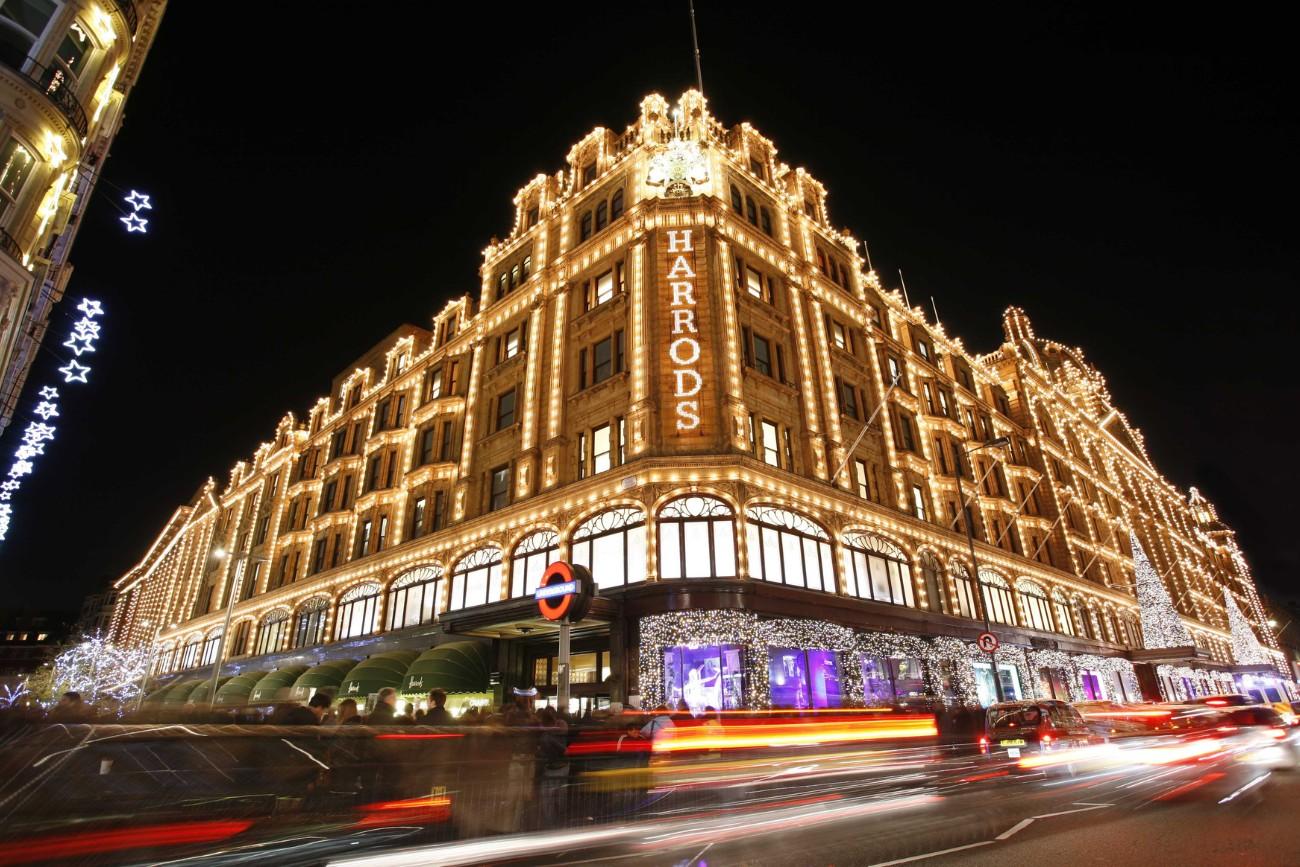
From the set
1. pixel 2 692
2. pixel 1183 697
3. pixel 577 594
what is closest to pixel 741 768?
pixel 577 594

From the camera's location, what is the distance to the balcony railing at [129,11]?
24.9 meters

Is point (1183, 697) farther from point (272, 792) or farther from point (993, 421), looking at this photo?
point (272, 792)

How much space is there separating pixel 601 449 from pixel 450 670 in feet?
34.2

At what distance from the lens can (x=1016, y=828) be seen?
892cm

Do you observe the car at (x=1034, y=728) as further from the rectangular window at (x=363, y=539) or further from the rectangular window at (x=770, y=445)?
the rectangular window at (x=363, y=539)

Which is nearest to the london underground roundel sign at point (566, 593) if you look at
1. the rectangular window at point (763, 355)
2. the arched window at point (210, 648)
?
the rectangular window at point (763, 355)

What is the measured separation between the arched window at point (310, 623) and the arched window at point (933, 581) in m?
32.6

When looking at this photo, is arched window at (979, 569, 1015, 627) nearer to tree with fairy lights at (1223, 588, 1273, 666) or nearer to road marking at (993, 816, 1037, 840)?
road marking at (993, 816, 1037, 840)

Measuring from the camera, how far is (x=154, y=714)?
5.30 metres

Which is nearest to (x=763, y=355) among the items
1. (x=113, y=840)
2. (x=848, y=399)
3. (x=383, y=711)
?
(x=848, y=399)

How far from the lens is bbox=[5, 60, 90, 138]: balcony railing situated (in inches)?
841

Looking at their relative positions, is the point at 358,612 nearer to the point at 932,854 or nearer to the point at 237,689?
the point at 237,689

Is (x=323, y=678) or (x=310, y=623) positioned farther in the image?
(x=310, y=623)

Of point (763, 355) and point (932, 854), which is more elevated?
point (763, 355)
